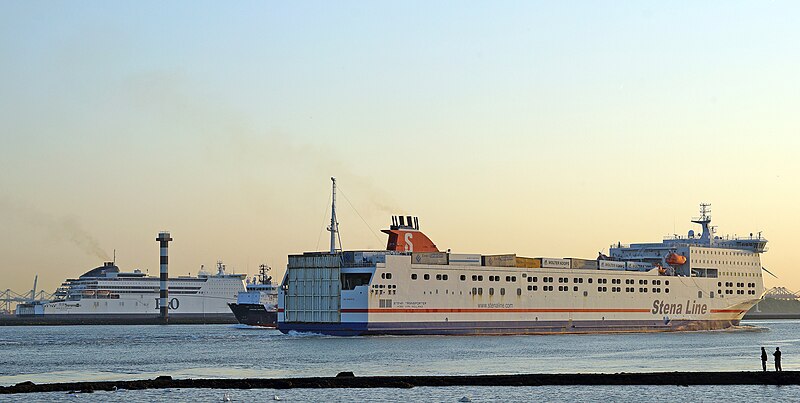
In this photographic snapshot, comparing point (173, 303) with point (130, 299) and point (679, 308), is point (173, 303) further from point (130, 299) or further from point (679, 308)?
point (679, 308)

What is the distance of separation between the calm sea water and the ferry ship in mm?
67883

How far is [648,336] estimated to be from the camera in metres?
78.3

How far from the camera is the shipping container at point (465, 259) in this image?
74.1m

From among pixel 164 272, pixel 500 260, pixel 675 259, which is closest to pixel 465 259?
pixel 500 260

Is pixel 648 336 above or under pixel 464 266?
under

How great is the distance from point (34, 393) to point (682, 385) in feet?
68.8

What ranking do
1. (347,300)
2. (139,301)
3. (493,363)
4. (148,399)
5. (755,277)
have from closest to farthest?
(148,399)
(493,363)
(347,300)
(755,277)
(139,301)

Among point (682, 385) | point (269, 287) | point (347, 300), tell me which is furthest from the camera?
point (269, 287)

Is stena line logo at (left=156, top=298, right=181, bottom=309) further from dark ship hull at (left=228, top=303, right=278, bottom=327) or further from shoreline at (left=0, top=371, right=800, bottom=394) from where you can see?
shoreline at (left=0, top=371, right=800, bottom=394)

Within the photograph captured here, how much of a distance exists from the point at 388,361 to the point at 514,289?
28564 mm

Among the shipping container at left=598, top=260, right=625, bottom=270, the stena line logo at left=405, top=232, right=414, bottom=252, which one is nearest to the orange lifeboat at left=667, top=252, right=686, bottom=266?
the shipping container at left=598, top=260, right=625, bottom=270

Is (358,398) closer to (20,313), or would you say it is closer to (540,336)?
(540,336)

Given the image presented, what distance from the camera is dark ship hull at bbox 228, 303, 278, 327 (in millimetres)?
101537

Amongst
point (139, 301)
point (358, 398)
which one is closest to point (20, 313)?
point (139, 301)
